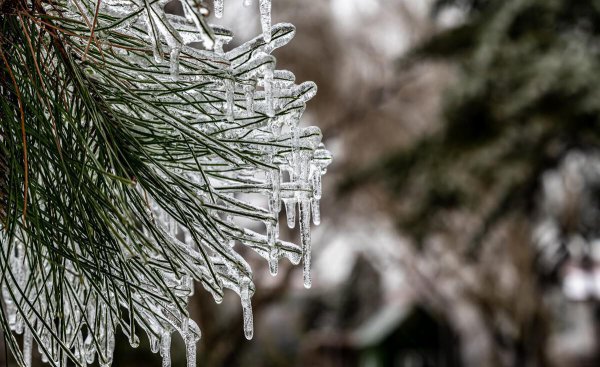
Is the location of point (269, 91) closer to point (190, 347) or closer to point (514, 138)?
point (190, 347)

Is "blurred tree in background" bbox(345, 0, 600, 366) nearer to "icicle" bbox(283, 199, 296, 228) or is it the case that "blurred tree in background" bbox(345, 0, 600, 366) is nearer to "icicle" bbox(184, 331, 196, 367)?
"icicle" bbox(283, 199, 296, 228)

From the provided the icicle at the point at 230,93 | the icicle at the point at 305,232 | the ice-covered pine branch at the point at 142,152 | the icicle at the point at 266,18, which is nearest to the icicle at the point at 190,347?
the ice-covered pine branch at the point at 142,152

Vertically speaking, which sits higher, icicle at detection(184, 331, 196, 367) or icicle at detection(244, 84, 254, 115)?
icicle at detection(244, 84, 254, 115)

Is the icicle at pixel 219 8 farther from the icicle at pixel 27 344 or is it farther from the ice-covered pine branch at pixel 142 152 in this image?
the icicle at pixel 27 344

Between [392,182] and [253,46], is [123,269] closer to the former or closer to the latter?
[253,46]

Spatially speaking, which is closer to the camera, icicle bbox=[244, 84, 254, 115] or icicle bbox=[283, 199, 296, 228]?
icicle bbox=[244, 84, 254, 115]

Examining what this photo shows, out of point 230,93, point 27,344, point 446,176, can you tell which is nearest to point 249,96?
point 230,93

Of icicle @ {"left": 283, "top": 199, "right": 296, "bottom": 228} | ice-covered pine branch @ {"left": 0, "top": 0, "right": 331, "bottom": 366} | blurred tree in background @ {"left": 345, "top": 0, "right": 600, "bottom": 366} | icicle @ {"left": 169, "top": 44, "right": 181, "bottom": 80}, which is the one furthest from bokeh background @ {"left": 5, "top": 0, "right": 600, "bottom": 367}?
icicle @ {"left": 169, "top": 44, "right": 181, "bottom": 80}
